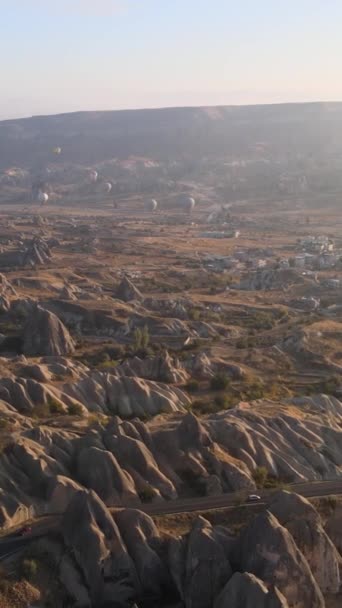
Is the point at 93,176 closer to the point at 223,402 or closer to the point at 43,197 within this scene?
the point at 43,197

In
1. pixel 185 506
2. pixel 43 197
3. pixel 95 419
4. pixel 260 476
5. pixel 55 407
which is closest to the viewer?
pixel 185 506

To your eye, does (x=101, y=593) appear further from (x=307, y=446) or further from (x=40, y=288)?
(x=40, y=288)

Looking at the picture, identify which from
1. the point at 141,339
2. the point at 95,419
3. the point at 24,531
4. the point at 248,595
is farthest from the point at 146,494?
the point at 141,339

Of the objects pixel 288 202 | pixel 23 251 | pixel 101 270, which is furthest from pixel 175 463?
pixel 288 202

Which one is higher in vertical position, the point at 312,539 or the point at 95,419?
the point at 312,539

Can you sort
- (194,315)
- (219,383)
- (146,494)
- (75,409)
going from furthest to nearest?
(194,315)
(219,383)
(75,409)
(146,494)

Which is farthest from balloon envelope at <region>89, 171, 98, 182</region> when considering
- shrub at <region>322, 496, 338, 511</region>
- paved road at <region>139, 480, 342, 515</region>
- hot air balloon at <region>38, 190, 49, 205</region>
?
shrub at <region>322, 496, 338, 511</region>

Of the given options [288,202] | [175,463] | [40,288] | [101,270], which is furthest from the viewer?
[288,202]
